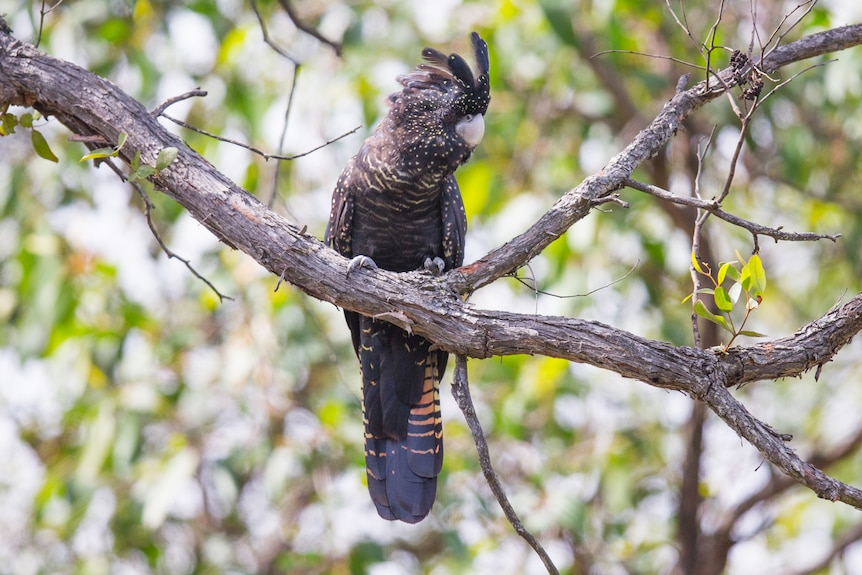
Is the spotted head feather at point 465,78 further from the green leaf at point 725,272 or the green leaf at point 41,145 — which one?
the green leaf at point 41,145

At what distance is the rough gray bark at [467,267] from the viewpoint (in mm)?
2357

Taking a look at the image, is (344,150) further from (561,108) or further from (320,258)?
(320,258)

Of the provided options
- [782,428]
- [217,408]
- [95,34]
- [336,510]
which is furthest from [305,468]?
[782,428]

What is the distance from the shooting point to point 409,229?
344cm

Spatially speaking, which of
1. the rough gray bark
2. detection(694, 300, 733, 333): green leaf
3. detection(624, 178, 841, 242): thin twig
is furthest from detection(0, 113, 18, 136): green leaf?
detection(694, 300, 733, 333): green leaf

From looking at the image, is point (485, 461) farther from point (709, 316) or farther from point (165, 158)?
point (165, 158)

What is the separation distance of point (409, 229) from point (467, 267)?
0.87 meters

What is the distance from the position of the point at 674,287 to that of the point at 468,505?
1.78 m

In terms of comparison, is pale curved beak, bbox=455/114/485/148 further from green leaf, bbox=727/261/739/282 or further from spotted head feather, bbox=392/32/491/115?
green leaf, bbox=727/261/739/282

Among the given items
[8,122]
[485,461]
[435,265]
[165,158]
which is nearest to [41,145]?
[8,122]

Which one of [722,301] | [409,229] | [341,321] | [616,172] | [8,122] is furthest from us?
[341,321]

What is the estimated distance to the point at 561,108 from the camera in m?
5.21

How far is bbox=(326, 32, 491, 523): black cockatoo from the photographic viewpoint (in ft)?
10.3

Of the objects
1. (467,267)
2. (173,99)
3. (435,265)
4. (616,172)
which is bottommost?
(467,267)
